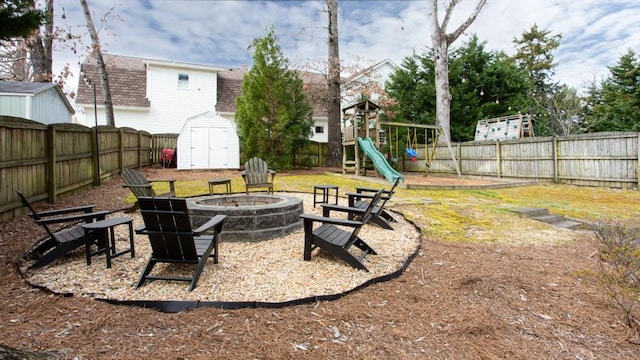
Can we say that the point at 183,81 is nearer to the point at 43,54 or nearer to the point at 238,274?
the point at 43,54

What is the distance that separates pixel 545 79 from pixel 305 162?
24.8 meters

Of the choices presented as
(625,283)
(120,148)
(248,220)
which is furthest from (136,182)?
(120,148)

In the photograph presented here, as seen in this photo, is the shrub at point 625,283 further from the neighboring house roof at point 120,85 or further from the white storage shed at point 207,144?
the neighboring house roof at point 120,85

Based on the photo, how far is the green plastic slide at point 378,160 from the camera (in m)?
12.9

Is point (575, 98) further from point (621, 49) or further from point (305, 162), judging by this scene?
point (305, 162)

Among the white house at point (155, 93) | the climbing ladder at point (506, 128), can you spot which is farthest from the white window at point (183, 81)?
the climbing ladder at point (506, 128)

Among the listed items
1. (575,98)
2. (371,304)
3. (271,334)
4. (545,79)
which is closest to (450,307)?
(371,304)

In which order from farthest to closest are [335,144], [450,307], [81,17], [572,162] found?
1. [335,144]
2. [81,17]
3. [572,162]
4. [450,307]

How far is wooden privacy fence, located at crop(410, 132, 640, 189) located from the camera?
11.1 m

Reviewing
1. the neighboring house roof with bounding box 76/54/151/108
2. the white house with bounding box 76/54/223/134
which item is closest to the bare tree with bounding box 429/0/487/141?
the white house with bounding box 76/54/223/134

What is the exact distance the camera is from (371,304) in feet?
9.90

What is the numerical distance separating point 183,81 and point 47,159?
15593 mm

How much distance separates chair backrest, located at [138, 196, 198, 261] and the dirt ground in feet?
2.13

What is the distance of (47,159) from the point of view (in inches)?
279
